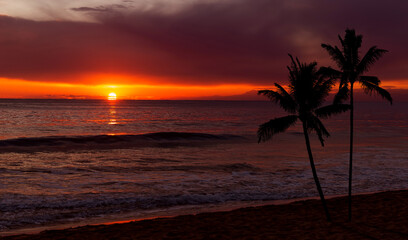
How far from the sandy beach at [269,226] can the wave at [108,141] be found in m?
31.2

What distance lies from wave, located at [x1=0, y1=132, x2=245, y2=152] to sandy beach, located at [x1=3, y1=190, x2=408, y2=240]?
31170 mm

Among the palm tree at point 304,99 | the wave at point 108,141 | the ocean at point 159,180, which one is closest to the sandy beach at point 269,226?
the ocean at point 159,180

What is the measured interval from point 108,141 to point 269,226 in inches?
1598

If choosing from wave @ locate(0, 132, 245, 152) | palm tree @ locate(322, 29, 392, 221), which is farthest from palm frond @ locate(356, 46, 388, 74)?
wave @ locate(0, 132, 245, 152)

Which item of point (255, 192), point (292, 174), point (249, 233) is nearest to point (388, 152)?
point (292, 174)

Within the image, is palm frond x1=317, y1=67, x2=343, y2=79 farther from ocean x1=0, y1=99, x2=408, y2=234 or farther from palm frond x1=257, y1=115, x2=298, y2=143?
ocean x1=0, y1=99, x2=408, y2=234

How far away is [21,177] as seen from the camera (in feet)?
76.0

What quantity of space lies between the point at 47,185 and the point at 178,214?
398 inches

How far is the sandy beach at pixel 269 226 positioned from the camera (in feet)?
40.0

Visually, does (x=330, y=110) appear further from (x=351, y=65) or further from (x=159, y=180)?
(x=159, y=180)

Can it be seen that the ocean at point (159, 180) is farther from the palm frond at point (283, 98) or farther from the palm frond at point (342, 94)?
the palm frond at point (342, 94)

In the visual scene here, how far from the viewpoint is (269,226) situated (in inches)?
527

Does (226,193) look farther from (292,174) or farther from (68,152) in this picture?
(68,152)

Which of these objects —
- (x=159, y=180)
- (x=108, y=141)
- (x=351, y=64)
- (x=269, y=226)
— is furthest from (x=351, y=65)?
(x=108, y=141)
